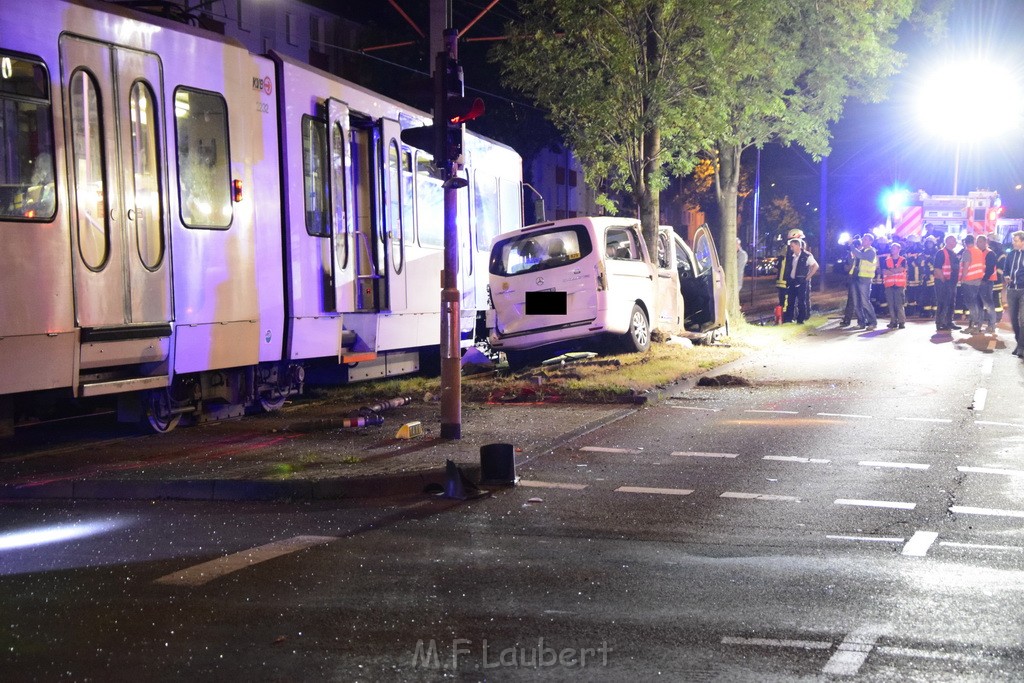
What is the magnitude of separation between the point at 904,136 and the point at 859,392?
40628 millimetres

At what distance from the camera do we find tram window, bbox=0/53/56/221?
9.15 metres

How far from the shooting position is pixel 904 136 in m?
52.0

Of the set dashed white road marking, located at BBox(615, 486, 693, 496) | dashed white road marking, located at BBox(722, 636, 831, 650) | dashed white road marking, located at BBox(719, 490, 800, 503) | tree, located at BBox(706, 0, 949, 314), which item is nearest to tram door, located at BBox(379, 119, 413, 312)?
dashed white road marking, located at BBox(615, 486, 693, 496)

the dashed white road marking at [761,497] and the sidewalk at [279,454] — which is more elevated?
the sidewalk at [279,454]

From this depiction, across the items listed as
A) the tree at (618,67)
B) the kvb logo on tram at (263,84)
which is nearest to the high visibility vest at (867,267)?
the tree at (618,67)

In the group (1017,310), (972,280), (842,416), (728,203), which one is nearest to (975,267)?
(972,280)

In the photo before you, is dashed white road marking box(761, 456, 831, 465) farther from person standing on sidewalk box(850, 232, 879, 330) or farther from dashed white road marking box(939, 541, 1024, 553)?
person standing on sidewalk box(850, 232, 879, 330)

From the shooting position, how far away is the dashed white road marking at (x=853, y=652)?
4.54m

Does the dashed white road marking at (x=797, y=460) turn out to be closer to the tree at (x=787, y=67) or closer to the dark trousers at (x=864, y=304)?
the tree at (x=787, y=67)

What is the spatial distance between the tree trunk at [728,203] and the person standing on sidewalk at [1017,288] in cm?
745

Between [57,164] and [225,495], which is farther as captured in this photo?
[57,164]

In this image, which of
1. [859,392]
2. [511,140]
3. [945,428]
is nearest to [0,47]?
[945,428]

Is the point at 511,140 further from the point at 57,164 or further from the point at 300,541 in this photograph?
the point at 300,541

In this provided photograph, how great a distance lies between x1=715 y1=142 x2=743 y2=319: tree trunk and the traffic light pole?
17.0 metres
